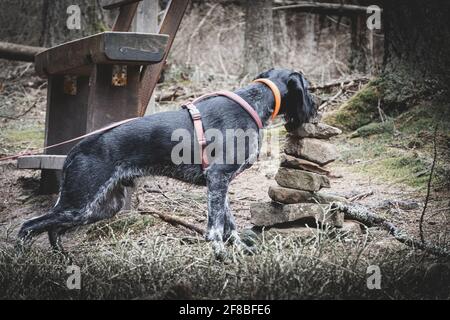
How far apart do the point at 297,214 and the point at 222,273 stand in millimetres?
1225

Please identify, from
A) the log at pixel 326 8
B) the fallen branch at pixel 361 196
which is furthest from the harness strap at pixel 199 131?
the log at pixel 326 8

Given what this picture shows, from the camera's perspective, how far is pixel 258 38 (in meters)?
10.7

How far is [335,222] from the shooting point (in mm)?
4613

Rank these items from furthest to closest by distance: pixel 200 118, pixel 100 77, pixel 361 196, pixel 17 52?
pixel 17 52 → pixel 361 196 → pixel 100 77 → pixel 200 118

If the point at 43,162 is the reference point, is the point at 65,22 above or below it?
above

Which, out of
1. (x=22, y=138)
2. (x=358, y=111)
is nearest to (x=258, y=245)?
(x=358, y=111)

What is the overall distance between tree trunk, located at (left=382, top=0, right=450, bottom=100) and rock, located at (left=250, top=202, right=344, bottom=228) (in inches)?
122

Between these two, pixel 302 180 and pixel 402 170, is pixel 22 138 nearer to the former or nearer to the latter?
pixel 302 180

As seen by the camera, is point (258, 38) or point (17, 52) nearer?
point (17, 52)

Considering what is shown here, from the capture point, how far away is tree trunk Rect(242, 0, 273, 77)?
1068 cm

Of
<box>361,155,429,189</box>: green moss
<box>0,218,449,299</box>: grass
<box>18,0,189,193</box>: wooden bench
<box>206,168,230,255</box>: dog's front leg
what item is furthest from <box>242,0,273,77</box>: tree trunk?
<box>0,218,449,299</box>: grass

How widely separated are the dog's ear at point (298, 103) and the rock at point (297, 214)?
2.19 feet
